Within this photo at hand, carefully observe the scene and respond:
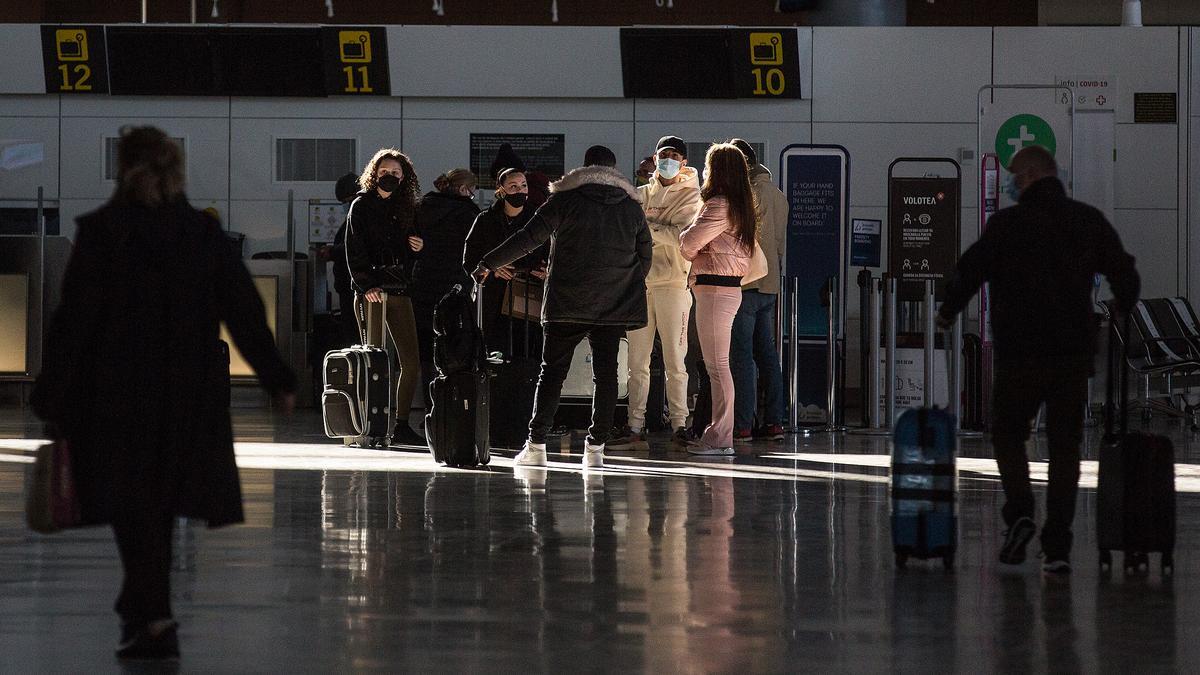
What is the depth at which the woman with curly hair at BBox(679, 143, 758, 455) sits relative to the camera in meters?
8.62

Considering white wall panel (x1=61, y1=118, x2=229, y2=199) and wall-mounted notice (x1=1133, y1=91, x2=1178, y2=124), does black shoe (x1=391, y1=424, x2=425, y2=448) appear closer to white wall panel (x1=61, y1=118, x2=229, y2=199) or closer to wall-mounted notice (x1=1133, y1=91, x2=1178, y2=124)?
white wall panel (x1=61, y1=118, x2=229, y2=199)

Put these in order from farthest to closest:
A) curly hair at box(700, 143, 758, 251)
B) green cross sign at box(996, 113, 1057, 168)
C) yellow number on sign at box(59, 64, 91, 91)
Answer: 1. yellow number on sign at box(59, 64, 91, 91)
2. green cross sign at box(996, 113, 1057, 168)
3. curly hair at box(700, 143, 758, 251)

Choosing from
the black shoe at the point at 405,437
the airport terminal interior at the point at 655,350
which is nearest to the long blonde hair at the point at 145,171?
the airport terminal interior at the point at 655,350

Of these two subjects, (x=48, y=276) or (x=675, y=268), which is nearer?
(x=675, y=268)

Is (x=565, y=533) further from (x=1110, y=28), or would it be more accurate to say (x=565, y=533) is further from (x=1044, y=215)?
(x=1110, y=28)

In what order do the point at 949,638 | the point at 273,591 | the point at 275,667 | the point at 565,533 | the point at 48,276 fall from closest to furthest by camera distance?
the point at 275,667
the point at 949,638
the point at 273,591
the point at 565,533
the point at 48,276

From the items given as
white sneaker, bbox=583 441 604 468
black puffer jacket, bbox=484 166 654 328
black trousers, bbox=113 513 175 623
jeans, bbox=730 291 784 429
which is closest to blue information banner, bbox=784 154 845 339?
jeans, bbox=730 291 784 429

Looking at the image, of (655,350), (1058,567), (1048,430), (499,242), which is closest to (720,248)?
(499,242)

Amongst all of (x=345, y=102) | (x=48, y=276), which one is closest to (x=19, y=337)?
(x=48, y=276)

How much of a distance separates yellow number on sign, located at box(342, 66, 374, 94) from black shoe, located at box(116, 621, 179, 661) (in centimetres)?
1080

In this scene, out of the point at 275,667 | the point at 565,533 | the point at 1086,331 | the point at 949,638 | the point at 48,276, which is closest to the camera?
the point at 275,667

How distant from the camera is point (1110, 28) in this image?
14195 millimetres

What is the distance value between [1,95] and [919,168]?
7.68 metres

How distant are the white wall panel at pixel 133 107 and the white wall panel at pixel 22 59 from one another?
0.29 meters
